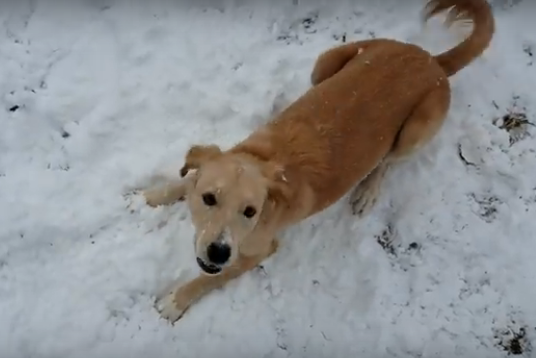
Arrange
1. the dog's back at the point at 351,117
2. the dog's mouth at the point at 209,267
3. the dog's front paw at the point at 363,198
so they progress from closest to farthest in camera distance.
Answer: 1. the dog's mouth at the point at 209,267
2. the dog's back at the point at 351,117
3. the dog's front paw at the point at 363,198

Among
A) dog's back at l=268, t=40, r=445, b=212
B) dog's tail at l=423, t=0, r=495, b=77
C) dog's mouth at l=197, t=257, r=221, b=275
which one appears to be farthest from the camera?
dog's tail at l=423, t=0, r=495, b=77

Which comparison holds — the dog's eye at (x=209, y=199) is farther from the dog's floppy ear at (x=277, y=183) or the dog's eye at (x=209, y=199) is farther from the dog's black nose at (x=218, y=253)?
the dog's floppy ear at (x=277, y=183)

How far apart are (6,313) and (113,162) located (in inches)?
46.4

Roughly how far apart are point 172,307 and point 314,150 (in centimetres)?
136

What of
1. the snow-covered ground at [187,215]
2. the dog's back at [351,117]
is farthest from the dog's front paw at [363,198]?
the dog's back at [351,117]

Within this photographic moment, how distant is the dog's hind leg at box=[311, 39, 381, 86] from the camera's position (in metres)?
4.36

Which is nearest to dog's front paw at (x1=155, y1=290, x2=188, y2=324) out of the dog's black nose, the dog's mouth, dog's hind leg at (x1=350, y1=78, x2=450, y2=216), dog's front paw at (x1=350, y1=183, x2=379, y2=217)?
the dog's mouth

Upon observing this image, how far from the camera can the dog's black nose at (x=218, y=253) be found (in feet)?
11.3

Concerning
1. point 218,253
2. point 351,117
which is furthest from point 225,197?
point 351,117

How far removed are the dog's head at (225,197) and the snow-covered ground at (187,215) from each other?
35.8 inches

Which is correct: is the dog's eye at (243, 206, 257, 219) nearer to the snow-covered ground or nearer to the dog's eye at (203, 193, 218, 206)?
the dog's eye at (203, 193, 218, 206)

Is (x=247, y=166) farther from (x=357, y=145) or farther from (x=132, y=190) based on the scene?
(x=132, y=190)

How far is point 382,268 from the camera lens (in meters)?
4.63

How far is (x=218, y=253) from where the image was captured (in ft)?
11.3
